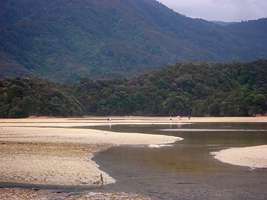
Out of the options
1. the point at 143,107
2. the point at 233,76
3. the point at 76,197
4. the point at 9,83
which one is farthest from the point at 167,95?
the point at 76,197

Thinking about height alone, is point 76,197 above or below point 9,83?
below

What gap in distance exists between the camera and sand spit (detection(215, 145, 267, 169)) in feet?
88.9

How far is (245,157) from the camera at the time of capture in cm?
2934

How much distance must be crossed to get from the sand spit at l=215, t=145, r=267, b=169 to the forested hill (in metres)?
73.7

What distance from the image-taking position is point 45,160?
88.0ft

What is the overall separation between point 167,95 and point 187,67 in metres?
14.6

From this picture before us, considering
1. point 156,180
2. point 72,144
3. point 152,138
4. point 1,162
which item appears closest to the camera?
point 156,180

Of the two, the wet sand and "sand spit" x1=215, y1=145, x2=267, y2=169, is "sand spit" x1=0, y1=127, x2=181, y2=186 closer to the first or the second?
the wet sand

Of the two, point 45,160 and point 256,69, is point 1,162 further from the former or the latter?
point 256,69

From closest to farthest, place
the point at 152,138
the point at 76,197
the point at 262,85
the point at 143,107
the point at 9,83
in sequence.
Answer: the point at 76,197 < the point at 152,138 < the point at 9,83 < the point at 262,85 < the point at 143,107

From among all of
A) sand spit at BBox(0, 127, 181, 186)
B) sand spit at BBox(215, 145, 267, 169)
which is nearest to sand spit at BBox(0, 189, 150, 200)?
sand spit at BBox(0, 127, 181, 186)

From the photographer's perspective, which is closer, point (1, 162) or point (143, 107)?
point (1, 162)

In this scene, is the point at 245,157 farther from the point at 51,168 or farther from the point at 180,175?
the point at 51,168

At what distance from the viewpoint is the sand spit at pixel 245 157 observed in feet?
88.9
